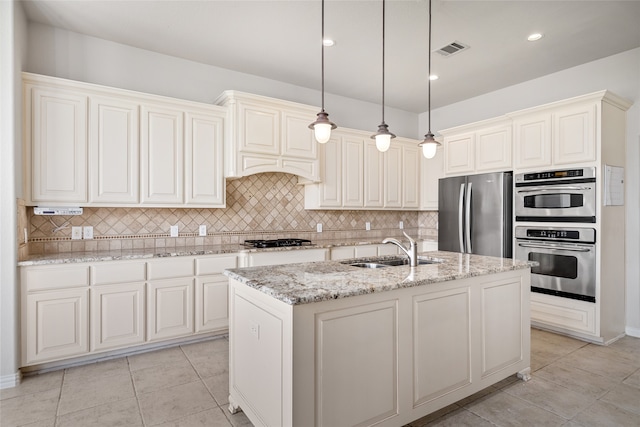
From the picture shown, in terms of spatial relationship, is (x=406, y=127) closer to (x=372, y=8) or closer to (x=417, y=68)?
(x=417, y=68)

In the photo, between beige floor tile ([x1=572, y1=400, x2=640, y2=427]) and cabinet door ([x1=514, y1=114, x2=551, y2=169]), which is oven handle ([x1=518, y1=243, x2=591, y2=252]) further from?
beige floor tile ([x1=572, y1=400, x2=640, y2=427])

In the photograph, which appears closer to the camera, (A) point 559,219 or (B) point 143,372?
(B) point 143,372

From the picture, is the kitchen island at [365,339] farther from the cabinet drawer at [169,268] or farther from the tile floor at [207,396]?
the cabinet drawer at [169,268]

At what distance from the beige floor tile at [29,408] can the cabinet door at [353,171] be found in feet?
11.3

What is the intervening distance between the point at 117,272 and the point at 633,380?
4217 millimetres

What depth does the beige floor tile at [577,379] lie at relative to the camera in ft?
8.38

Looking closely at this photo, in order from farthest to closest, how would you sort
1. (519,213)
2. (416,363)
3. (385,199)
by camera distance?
1. (385,199)
2. (519,213)
3. (416,363)

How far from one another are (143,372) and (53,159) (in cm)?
192

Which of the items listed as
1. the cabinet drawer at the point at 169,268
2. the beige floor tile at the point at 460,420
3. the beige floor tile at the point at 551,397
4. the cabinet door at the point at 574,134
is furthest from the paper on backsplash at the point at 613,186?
the cabinet drawer at the point at 169,268

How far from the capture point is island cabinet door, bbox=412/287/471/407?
6.83 feet

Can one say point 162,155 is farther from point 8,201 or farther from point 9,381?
point 9,381

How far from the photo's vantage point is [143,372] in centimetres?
285

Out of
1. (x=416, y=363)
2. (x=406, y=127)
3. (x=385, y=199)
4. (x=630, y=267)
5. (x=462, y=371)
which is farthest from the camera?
(x=406, y=127)

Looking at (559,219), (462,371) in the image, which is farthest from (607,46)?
(462,371)
